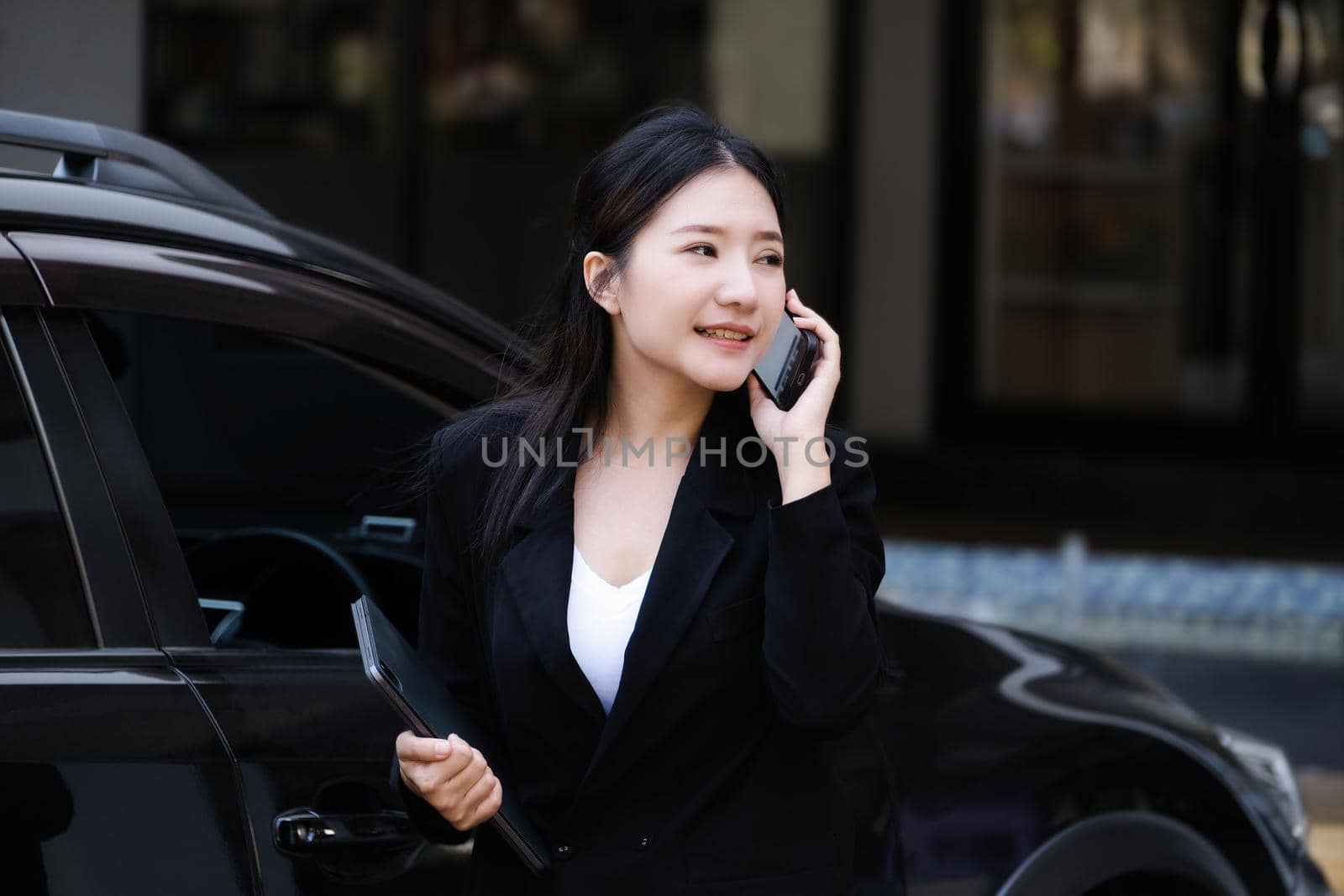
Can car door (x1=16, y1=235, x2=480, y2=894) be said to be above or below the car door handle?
above

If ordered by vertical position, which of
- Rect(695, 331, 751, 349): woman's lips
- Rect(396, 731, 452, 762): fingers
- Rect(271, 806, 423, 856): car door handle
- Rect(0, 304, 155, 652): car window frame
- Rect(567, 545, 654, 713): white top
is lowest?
Rect(271, 806, 423, 856): car door handle

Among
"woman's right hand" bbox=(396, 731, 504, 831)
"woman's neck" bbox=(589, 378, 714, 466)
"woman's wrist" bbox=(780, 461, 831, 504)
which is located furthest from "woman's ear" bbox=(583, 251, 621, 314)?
"woman's right hand" bbox=(396, 731, 504, 831)

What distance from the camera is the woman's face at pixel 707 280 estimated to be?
2.16m

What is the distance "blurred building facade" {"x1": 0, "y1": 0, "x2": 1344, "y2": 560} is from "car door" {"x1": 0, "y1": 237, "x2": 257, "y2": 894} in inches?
279

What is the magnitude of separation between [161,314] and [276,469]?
83 cm

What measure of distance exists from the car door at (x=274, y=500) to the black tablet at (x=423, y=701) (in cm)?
23

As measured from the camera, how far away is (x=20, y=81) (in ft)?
12.4

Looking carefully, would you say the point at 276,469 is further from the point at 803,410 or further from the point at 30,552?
the point at 803,410

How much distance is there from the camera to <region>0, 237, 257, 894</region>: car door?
83.5 inches

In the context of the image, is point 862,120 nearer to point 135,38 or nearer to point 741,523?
point 135,38

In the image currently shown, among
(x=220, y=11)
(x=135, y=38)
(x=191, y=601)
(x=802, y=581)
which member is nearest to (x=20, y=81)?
(x=135, y=38)

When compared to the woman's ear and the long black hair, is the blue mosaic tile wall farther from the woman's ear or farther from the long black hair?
the woman's ear

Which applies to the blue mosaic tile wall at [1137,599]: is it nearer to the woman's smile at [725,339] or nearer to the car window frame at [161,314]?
the car window frame at [161,314]

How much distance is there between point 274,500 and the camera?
3109 millimetres
